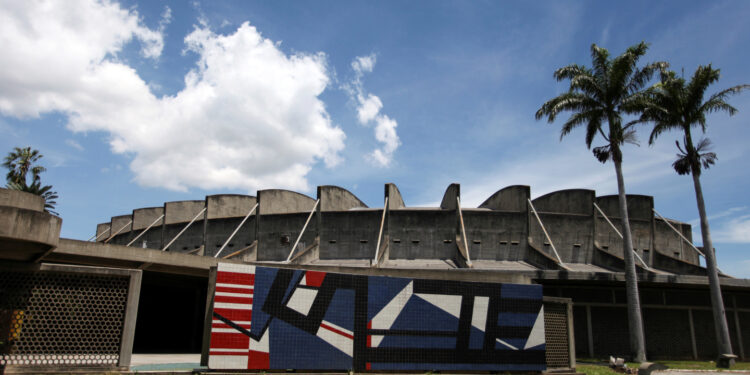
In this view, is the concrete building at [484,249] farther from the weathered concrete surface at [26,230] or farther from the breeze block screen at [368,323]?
the weathered concrete surface at [26,230]

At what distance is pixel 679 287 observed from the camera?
24375 millimetres

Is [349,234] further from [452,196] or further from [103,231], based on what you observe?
[103,231]

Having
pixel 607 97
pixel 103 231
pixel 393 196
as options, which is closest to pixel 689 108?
pixel 607 97

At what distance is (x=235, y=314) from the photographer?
34.8 feet

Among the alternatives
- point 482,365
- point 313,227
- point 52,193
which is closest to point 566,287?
point 482,365

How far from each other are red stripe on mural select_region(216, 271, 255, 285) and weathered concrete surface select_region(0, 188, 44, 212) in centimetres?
442

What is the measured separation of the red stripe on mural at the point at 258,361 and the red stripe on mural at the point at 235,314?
77 cm

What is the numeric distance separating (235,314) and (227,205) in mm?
28835

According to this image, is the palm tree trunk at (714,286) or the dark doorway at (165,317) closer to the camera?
the palm tree trunk at (714,286)

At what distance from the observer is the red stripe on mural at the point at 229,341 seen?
10305 millimetres

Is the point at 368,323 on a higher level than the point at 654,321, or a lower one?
higher

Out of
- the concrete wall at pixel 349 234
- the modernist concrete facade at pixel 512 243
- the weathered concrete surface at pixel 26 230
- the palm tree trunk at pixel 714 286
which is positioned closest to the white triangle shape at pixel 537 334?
the modernist concrete facade at pixel 512 243

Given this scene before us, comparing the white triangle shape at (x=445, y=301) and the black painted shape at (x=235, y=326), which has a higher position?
the white triangle shape at (x=445, y=301)

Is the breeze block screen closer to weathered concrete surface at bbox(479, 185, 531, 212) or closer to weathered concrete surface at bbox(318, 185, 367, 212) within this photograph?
weathered concrete surface at bbox(479, 185, 531, 212)
